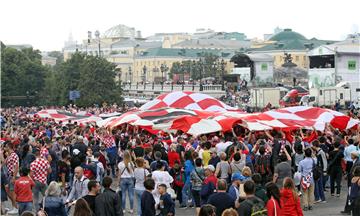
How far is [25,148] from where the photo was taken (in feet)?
57.1

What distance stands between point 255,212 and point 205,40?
17736 cm

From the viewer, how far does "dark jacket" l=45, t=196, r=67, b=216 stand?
1165 centimetres

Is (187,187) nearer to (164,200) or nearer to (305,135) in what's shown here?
(164,200)

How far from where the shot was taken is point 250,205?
10.4m

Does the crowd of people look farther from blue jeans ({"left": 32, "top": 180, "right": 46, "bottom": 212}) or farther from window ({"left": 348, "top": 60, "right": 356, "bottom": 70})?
window ({"left": 348, "top": 60, "right": 356, "bottom": 70})

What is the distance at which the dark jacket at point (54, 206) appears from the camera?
11655 millimetres

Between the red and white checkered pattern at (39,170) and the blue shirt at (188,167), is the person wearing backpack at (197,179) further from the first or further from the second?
the red and white checkered pattern at (39,170)

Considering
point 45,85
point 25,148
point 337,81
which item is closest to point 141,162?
point 25,148

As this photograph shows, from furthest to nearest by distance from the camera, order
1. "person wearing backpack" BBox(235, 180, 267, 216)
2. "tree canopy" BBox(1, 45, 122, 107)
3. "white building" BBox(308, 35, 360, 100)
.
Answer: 1. "tree canopy" BBox(1, 45, 122, 107)
2. "white building" BBox(308, 35, 360, 100)
3. "person wearing backpack" BBox(235, 180, 267, 216)

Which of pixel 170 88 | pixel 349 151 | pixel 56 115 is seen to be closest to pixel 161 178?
pixel 349 151

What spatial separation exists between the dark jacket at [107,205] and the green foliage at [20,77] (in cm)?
7239

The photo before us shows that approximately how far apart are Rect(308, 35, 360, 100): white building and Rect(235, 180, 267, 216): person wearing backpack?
51074 mm

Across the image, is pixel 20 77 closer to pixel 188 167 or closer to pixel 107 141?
pixel 107 141

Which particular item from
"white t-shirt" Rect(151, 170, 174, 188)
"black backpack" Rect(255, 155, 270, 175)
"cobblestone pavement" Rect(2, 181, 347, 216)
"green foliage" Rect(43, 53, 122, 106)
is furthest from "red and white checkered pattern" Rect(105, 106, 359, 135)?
"green foliage" Rect(43, 53, 122, 106)
